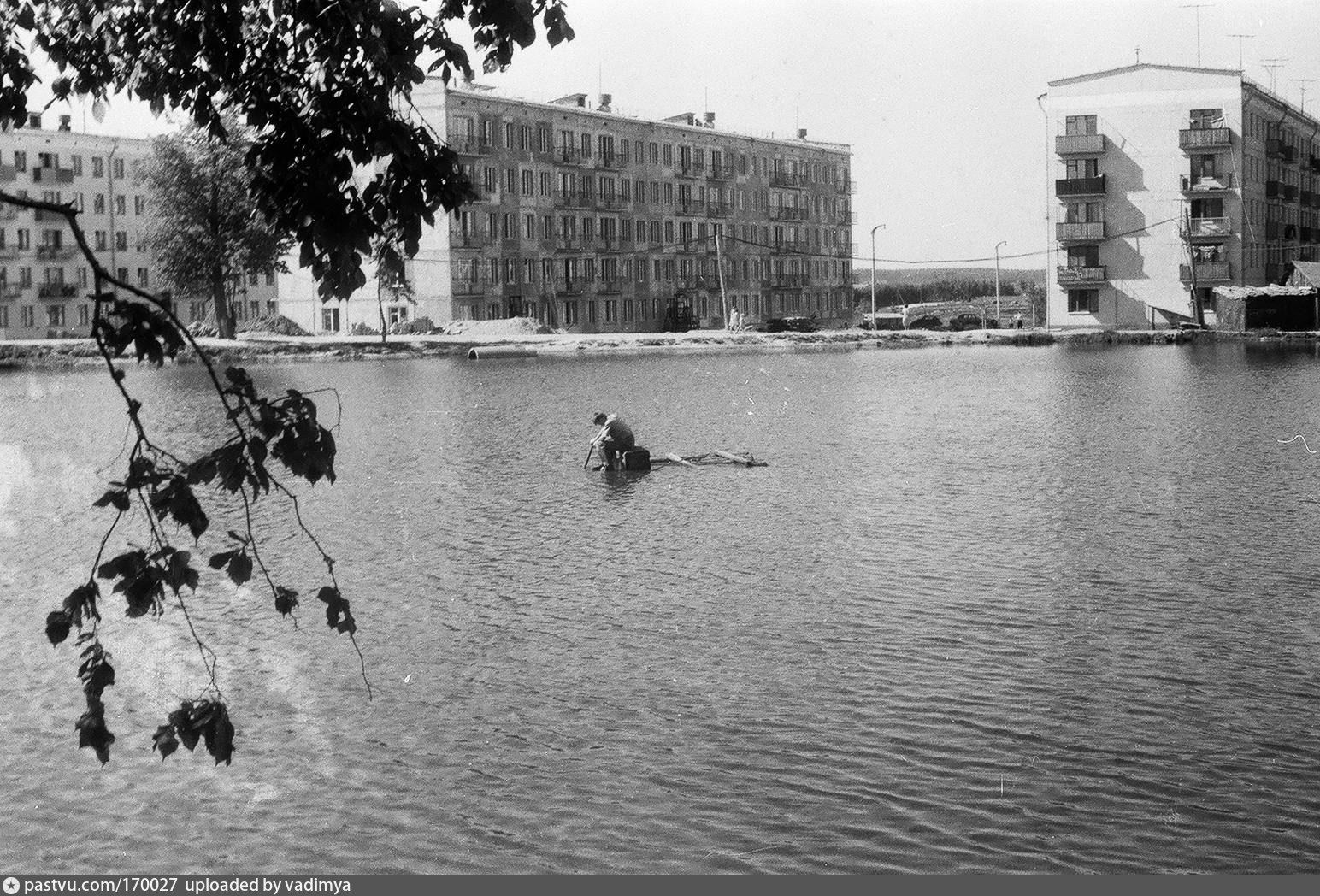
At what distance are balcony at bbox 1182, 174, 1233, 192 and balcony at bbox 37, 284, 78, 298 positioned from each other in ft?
270

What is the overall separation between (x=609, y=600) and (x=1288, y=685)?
24.0 ft

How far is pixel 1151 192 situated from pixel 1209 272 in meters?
6.52

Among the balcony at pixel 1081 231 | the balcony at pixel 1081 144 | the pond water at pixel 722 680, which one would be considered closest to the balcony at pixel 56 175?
the balcony at pixel 1081 144

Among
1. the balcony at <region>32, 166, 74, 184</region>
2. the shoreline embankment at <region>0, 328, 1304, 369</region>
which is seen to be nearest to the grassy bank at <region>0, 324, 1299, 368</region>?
the shoreline embankment at <region>0, 328, 1304, 369</region>

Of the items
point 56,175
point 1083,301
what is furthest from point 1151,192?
point 56,175

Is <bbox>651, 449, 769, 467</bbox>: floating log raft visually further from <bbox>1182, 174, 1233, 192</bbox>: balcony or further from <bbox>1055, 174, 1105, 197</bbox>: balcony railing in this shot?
<bbox>1182, 174, 1233, 192</bbox>: balcony

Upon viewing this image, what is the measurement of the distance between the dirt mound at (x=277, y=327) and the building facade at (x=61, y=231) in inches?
625

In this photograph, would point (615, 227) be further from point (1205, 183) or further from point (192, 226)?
point (1205, 183)

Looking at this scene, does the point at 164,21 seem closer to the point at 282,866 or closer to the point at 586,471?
the point at 282,866

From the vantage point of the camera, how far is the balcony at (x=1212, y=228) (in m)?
99.4

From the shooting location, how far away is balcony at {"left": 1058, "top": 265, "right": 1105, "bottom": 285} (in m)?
101

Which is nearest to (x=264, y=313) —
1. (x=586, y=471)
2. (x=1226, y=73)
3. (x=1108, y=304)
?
(x=1108, y=304)

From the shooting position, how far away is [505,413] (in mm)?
46312

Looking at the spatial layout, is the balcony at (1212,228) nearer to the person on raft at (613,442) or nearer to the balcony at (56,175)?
the person on raft at (613,442)
